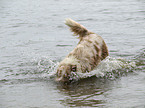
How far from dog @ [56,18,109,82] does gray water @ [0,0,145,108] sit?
0.60 feet

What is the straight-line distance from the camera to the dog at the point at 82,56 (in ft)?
19.7

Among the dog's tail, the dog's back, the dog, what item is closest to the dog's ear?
the dog

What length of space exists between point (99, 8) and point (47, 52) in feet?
27.4

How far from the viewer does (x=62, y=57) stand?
26.1 feet

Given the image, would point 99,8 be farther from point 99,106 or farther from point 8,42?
point 99,106

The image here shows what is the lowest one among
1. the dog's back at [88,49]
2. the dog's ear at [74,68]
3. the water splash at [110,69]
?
the water splash at [110,69]

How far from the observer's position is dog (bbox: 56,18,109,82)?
5996mm

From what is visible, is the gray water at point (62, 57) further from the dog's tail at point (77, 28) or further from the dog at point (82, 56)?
the dog's tail at point (77, 28)

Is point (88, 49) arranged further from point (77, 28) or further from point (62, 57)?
point (62, 57)

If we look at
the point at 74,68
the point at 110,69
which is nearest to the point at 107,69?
the point at 110,69

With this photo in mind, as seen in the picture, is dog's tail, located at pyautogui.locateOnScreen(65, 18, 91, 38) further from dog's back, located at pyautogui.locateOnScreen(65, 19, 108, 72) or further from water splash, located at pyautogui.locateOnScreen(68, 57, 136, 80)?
water splash, located at pyautogui.locateOnScreen(68, 57, 136, 80)

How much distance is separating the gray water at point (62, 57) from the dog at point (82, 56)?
0.60 feet

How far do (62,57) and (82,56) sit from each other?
1.79 meters

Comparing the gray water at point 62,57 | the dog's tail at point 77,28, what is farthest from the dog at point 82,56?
the gray water at point 62,57
